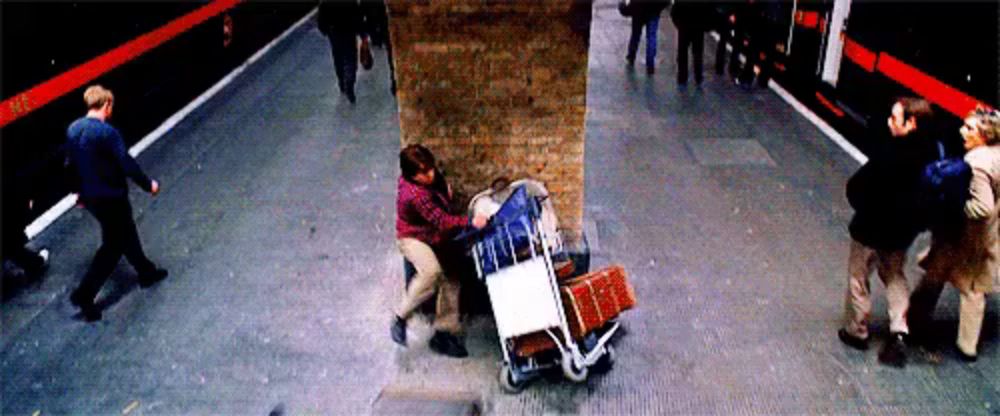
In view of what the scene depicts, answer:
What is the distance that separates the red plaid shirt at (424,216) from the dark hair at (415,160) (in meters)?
0.11

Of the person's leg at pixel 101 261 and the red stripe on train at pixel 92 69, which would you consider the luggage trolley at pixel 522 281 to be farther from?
the red stripe on train at pixel 92 69

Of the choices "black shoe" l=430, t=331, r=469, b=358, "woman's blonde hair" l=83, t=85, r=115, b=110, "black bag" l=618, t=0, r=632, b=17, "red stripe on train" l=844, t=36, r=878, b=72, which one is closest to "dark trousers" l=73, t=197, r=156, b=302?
"woman's blonde hair" l=83, t=85, r=115, b=110

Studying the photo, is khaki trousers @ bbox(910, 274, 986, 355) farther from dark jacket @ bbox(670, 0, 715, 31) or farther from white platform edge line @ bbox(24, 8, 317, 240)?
white platform edge line @ bbox(24, 8, 317, 240)

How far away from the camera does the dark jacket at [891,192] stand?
4.67 metres

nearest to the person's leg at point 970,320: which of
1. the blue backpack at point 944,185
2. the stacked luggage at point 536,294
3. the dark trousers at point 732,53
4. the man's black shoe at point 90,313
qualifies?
the blue backpack at point 944,185

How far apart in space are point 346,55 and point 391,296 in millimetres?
5445

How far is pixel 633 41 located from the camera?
12555 millimetres

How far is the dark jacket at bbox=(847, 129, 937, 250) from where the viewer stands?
4672 millimetres

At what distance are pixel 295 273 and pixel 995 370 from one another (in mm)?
5178

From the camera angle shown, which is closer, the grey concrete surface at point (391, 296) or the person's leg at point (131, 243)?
the grey concrete surface at point (391, 296)

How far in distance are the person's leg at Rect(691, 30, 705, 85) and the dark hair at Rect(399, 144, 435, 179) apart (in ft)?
24.7

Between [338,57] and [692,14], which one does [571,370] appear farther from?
[692,14]

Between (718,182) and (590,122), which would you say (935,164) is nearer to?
(718,182)

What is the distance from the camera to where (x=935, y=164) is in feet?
15.4
